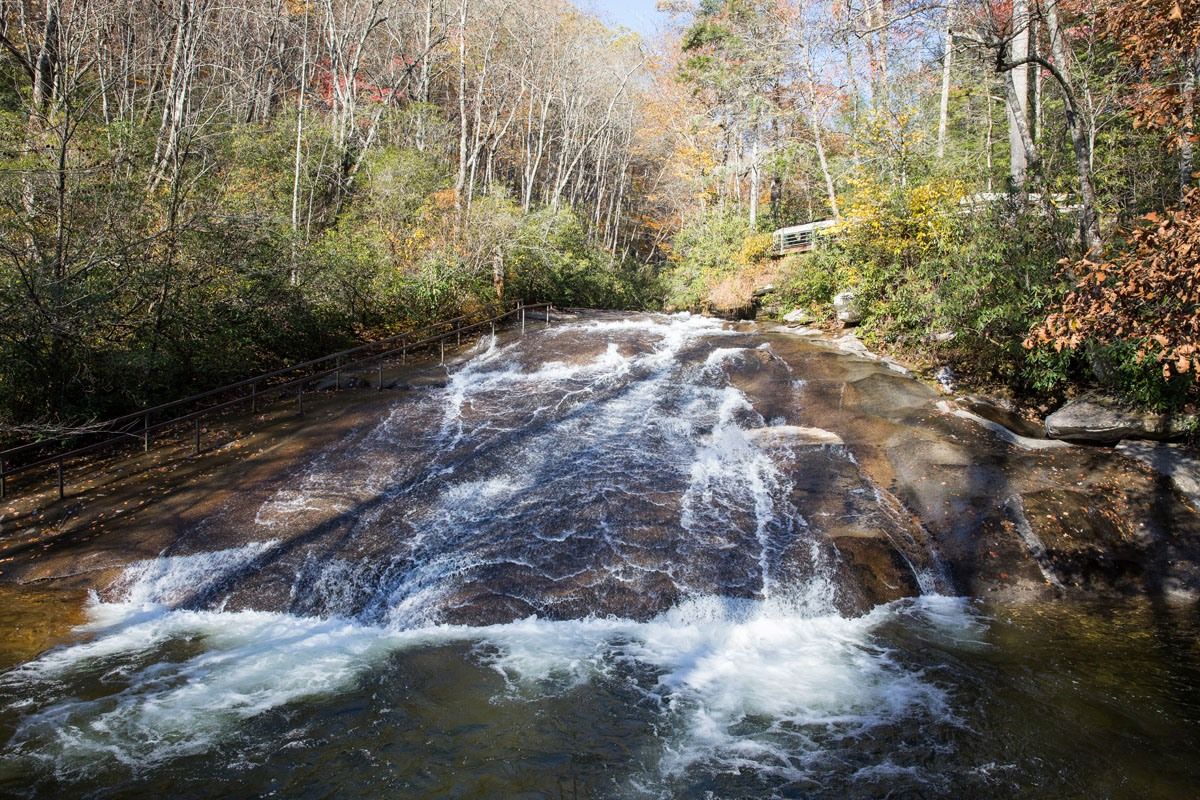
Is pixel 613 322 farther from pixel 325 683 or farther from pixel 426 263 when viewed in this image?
pixel 325 683

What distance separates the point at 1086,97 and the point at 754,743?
10.6m

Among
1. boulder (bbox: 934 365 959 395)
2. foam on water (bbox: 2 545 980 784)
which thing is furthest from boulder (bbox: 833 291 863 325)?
foam on water (bbox: 2 545 980 784)

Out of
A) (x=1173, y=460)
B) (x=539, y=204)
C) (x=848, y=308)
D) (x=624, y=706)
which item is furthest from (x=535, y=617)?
(x=539, y=204)

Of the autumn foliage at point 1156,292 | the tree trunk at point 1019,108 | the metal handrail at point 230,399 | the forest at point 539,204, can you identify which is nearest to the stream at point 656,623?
the metal handrail at point 230,399

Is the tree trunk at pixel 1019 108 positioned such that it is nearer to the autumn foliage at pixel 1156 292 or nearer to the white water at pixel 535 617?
the autumn foliage at pixel 1156 292

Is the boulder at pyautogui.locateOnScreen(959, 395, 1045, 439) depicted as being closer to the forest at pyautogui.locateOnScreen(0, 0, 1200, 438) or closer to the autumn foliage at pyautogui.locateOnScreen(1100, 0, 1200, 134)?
the forest at pyautogui.locateOnScreen(0, 0, 1200, 438)

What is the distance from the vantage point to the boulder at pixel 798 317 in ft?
60.1

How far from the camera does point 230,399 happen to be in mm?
12602

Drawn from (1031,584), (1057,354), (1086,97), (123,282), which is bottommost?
(1031,584)

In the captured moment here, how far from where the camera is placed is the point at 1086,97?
988 cm

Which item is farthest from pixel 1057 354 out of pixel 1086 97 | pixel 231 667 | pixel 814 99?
pixel 814 99

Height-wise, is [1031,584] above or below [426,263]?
below

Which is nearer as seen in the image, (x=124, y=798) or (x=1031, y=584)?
(x=124, y=798)

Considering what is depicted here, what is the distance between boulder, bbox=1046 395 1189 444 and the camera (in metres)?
9.16
